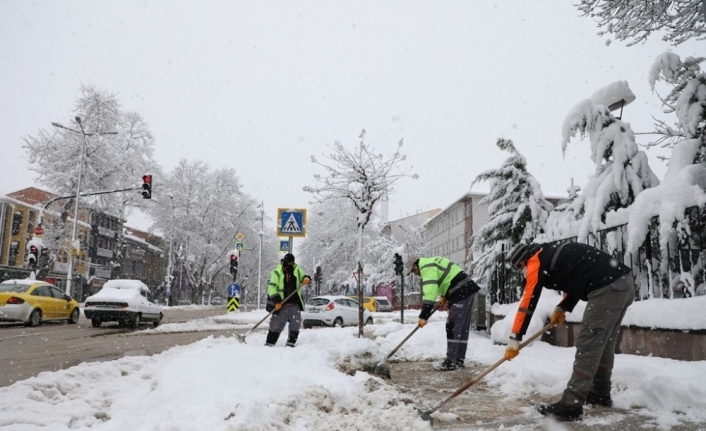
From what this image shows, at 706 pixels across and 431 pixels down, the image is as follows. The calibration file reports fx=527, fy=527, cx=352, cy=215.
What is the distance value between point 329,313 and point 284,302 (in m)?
11.5

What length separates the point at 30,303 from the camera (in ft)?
53.4

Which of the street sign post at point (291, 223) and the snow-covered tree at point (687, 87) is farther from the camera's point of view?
the street sign post at point (291, 223)

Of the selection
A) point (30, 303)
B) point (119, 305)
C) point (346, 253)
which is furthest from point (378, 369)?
point (346, 253)

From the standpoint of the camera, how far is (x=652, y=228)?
646 centimetres

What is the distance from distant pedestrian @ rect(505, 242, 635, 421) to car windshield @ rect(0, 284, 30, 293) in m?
16.6

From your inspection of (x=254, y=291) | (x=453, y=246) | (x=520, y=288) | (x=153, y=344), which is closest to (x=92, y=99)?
(x=153, y=344)

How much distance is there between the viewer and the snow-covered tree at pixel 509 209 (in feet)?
37.1

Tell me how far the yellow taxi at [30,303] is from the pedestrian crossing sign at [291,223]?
8.41m

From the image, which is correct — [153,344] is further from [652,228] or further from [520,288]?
[652,228]

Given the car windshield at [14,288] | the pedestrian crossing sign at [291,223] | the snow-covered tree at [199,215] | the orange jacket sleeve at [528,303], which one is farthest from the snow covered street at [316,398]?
the snow-covered tree at [199,215]

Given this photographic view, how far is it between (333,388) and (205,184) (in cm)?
4940

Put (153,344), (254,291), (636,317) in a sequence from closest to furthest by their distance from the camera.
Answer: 1. (636,317)
2. (153,344)
3. (254,291)

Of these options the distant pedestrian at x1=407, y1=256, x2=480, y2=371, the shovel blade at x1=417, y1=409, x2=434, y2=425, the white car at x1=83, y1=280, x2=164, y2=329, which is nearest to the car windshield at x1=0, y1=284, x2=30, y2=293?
the white car at x1=83, y1=280, x2=164, y2=329

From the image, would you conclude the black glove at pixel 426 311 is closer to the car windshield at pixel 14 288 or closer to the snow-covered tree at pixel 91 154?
the car windshield at pixel 14 288
